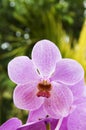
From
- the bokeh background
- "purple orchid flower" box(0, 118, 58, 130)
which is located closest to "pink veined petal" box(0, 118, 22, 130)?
"purple orchid flower" box(0, 118, 58, 130)

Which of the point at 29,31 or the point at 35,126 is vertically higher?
the point at 35,126

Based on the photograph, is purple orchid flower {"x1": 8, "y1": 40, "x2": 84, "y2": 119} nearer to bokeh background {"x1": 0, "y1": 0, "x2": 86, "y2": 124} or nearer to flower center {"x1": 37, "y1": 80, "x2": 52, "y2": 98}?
flower center {"x1": 37, "y1": 80, "x2": 52, "y2": 98}

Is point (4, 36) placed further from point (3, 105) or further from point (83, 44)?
point (83, 44)

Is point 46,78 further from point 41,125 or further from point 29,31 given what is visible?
point 29,31

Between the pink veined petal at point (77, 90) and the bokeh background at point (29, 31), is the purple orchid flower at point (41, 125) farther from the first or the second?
the bokeh background at point (29, 31)

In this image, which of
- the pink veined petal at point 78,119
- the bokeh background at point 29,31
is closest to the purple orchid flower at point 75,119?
the pink veined petal at point 78,119

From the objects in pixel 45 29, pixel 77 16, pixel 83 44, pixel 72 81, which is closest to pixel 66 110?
pixel 72 81

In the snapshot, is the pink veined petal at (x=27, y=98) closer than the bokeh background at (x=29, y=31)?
Yes

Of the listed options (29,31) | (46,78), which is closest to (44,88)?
(46,78)
